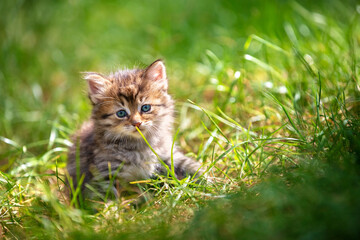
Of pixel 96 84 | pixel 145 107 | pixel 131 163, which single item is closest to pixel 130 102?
pixel 145 107

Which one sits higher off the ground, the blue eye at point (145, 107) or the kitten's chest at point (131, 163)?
the blue eye at point (145, 107)

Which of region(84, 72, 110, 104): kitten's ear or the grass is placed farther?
region(84, 72, 110, 104): kitten's ear

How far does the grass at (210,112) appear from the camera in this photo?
72.5 inches

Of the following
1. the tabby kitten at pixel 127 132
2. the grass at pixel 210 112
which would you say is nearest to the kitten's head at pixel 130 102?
the tabby kitten at pixel 127 132

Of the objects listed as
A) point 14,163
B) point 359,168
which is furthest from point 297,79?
point 14,163

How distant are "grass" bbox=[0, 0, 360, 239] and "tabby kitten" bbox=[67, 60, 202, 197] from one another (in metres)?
0.17

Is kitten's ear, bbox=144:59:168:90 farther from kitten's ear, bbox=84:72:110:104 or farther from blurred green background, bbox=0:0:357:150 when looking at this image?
blurred green background, bbox=0:0:357:150

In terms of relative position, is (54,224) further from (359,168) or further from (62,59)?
(62,59)

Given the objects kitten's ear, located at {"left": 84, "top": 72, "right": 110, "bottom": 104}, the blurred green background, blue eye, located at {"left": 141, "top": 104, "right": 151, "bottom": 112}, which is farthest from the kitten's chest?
the blurred green background

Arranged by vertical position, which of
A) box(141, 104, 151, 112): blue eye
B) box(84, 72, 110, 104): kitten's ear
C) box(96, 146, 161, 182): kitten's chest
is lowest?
box(96, 146, 161, 182): kitten's chest

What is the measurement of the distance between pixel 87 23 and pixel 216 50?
268 centimetres

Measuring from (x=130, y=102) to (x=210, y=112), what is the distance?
26.6 inches

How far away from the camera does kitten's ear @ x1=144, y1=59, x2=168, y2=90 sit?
2814 millimetres

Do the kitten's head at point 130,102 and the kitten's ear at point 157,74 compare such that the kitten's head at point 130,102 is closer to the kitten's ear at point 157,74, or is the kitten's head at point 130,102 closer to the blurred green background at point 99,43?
the kitten's ear at point 157,74
